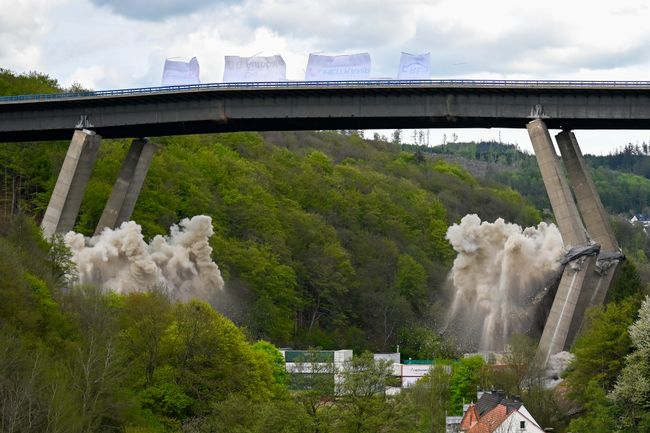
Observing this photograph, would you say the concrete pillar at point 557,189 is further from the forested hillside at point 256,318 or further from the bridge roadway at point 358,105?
the forested hillside at point 256,318

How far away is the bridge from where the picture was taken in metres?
69.9

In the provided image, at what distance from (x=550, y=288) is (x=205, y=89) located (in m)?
21.3

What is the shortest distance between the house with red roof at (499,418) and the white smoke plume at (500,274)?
47.9 feet

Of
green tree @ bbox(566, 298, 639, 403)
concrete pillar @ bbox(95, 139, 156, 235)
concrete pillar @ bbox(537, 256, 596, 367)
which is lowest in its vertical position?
green tree @ bbox(566, 298, 639, 403)

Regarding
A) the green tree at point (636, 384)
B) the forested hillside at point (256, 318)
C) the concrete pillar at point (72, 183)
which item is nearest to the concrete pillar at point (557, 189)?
the forested hillside at point (256, 318)

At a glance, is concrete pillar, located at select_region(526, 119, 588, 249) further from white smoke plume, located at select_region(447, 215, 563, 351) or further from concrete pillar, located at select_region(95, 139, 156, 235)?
concrete pillar, located at select_region(95, 139, 156, 235)

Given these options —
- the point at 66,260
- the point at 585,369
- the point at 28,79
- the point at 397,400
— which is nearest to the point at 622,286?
the point at 585,369

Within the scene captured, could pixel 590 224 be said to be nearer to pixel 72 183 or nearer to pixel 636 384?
pixel 636 384

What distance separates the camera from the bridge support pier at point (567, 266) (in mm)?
69188

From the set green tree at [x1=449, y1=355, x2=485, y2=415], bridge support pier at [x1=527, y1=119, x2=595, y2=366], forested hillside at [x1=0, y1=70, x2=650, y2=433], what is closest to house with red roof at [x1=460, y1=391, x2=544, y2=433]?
forested hillside at [x1=0, y1=70, x2=650, y2=433]

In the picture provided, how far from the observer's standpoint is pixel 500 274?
8206cm

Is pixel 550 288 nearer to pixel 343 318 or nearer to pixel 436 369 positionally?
pixel 436 369

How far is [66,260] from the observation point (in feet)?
220

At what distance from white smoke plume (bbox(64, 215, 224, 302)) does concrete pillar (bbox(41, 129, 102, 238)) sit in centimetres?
98
